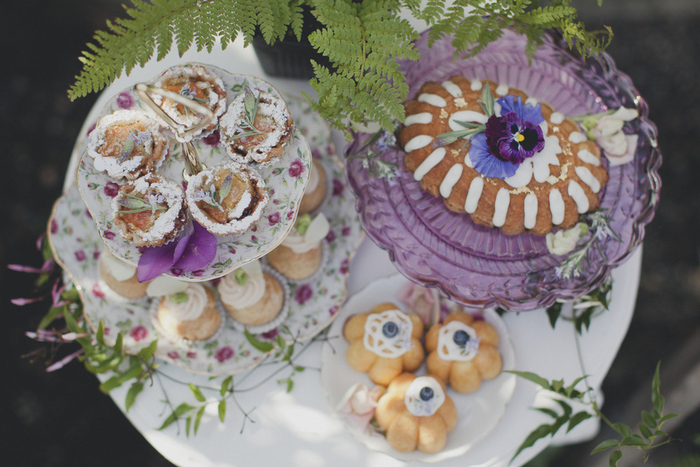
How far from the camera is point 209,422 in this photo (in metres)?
1.18

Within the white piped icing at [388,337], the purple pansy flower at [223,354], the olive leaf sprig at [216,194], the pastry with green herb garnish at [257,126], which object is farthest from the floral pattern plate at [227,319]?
the olive leaf sprig at [216,194]

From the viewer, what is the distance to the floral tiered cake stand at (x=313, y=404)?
117 centimetres

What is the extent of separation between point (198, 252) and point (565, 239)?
735 mm

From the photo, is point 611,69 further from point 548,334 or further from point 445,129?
point 548,334

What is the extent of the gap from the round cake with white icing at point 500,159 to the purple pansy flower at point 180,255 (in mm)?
452

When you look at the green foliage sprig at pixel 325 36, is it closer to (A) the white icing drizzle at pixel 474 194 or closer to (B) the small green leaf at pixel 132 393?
(A) the white icing drizzle at pixel 474 194

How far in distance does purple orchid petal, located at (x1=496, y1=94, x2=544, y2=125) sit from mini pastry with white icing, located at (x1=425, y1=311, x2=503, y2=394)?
0.48 metres

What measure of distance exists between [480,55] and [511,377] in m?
0.77

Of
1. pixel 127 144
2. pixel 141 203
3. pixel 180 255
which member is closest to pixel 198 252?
pixel 180 255

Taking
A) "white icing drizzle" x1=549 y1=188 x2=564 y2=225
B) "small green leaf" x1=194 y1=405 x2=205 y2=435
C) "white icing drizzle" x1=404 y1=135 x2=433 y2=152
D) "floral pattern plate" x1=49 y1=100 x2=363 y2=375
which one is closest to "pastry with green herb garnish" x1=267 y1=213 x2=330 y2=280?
"floral pattern plate" x1=49 y1=100 x2=363 y2=375

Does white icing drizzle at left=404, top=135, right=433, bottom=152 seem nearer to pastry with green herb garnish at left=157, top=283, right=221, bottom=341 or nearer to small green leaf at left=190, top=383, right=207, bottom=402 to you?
pastry with green herb garnish at left=157, top=283, right=221, bottom=341

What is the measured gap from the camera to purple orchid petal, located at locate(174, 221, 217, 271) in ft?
2.94

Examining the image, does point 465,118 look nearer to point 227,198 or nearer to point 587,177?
point 587,177

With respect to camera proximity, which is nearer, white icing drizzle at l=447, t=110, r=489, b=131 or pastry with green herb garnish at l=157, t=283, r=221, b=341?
white icing drizzle at l=447, t=110, r=489, b=131
